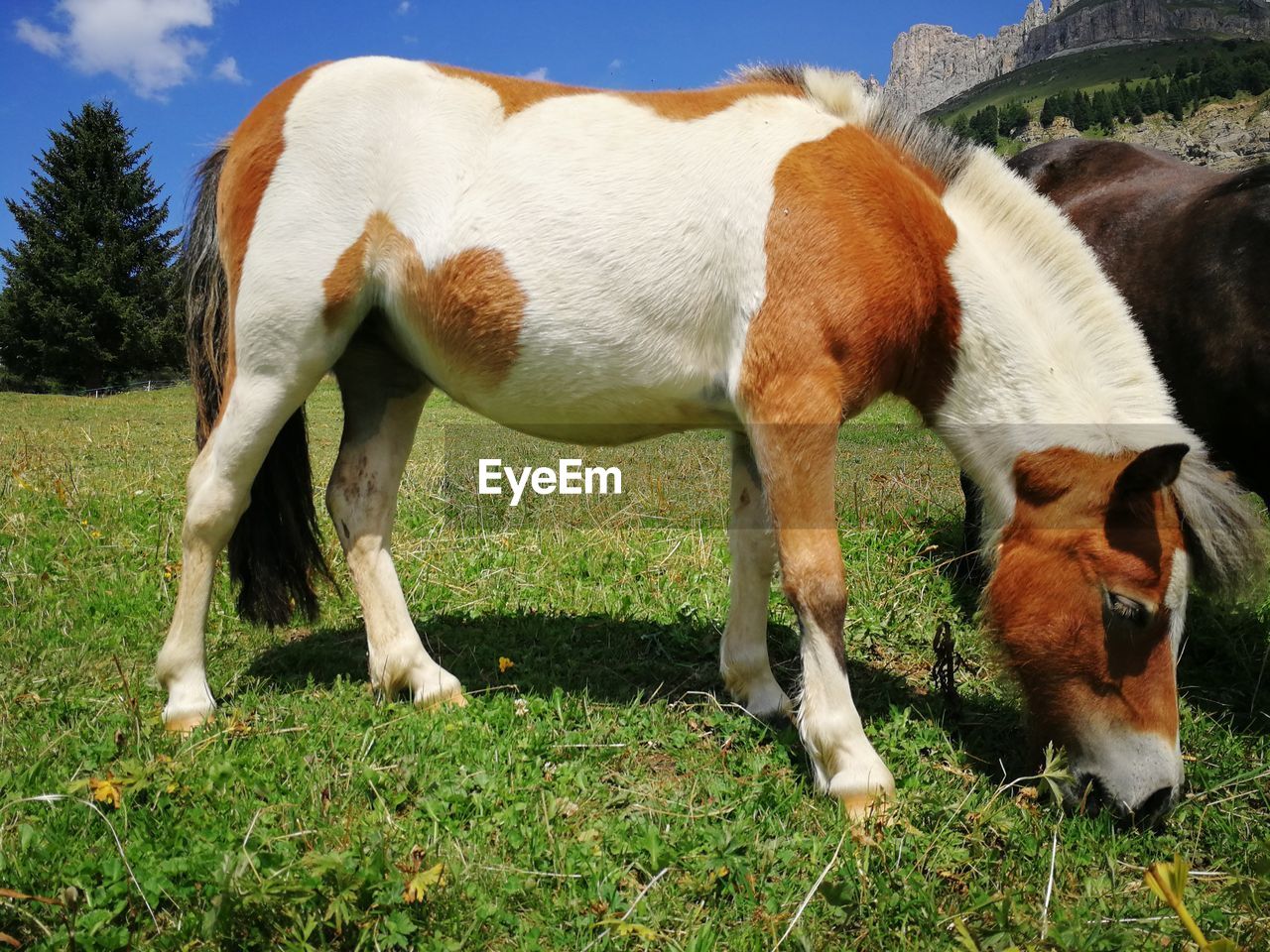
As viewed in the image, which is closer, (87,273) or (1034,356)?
(1034,356)

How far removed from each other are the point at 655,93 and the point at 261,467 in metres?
2.40

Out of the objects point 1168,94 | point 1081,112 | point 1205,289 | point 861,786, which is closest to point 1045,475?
point 861,786

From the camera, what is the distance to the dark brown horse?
145 inches

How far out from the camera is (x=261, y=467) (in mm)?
3619

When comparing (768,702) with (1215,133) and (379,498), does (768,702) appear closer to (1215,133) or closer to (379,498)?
(379,498)

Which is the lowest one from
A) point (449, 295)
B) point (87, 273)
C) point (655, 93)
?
point (449, 295)

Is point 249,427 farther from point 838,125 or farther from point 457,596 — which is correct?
point 838,125

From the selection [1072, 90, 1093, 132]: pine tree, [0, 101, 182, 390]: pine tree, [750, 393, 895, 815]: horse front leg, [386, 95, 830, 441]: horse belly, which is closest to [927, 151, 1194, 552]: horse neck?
[750, 393, 895, 815]: horse front leg

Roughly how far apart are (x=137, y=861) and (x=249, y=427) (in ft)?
5.42

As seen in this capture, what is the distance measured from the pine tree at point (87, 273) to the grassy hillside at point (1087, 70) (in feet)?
434

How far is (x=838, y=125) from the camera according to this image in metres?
3.05

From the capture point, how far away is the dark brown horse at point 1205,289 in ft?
12.1

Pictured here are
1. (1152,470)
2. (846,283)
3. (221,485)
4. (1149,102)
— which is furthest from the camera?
(1149,102)

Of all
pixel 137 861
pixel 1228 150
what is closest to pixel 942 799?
pixel 137 861
